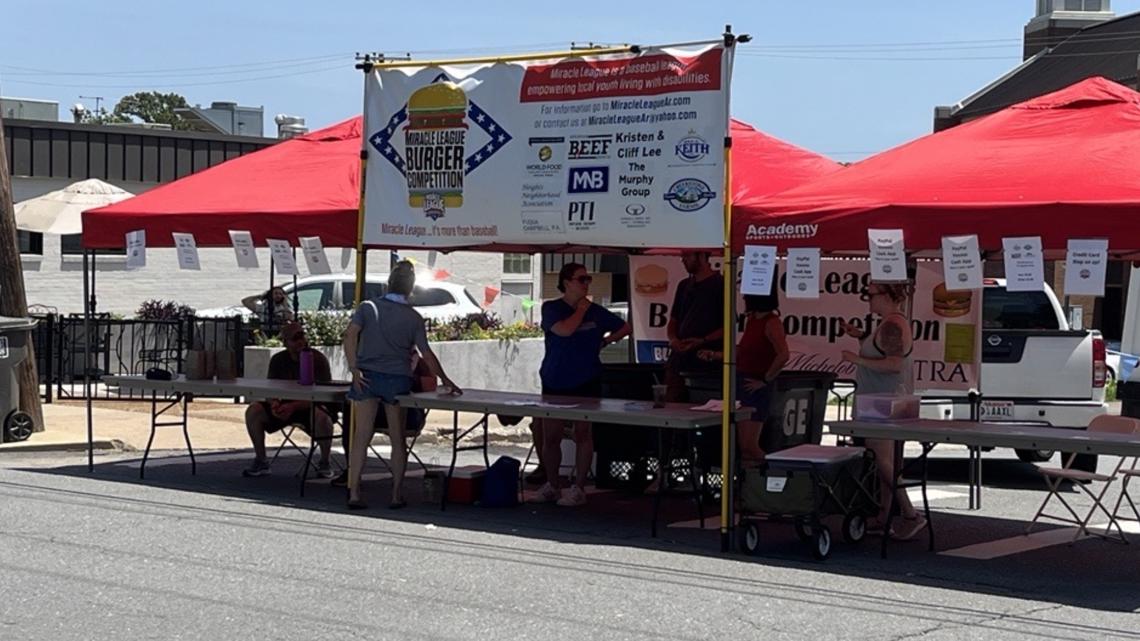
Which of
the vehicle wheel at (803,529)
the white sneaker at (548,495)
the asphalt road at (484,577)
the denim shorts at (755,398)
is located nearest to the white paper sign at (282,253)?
the asphalt road at (484,577)

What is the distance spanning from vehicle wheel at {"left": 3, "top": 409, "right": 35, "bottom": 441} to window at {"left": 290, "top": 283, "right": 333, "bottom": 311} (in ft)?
28.4

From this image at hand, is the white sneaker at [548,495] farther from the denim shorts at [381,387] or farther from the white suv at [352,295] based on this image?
the white suv at [352,295]

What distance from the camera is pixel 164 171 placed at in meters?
30.9

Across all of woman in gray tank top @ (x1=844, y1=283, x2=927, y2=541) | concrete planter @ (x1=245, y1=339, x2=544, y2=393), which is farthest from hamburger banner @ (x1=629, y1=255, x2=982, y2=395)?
concrete planter @ (x1=245, y1=339, x2=544, y2=393)

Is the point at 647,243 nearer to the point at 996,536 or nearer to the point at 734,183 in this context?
the point at 734,183

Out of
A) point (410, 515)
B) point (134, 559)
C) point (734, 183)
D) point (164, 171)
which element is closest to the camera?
point (134, 559)

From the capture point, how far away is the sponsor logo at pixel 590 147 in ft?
38.9

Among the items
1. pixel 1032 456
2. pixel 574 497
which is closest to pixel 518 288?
pixel 1032 456

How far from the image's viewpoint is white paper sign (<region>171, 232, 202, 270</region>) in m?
14.0

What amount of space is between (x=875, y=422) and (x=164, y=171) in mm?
22280

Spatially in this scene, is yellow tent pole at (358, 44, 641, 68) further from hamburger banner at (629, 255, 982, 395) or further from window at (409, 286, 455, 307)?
window at (409, 286, 455, 307)

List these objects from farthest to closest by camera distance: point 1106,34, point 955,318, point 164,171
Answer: point 1106,34, point 164,171, point 955,318

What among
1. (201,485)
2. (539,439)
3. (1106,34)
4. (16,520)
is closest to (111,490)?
(201,485)

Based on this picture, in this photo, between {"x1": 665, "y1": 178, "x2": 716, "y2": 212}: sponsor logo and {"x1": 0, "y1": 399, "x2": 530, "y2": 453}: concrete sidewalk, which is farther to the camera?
{"x1": 0, "y1": 399, "x2": 530, "y2": 453}: concrete sidewalk
